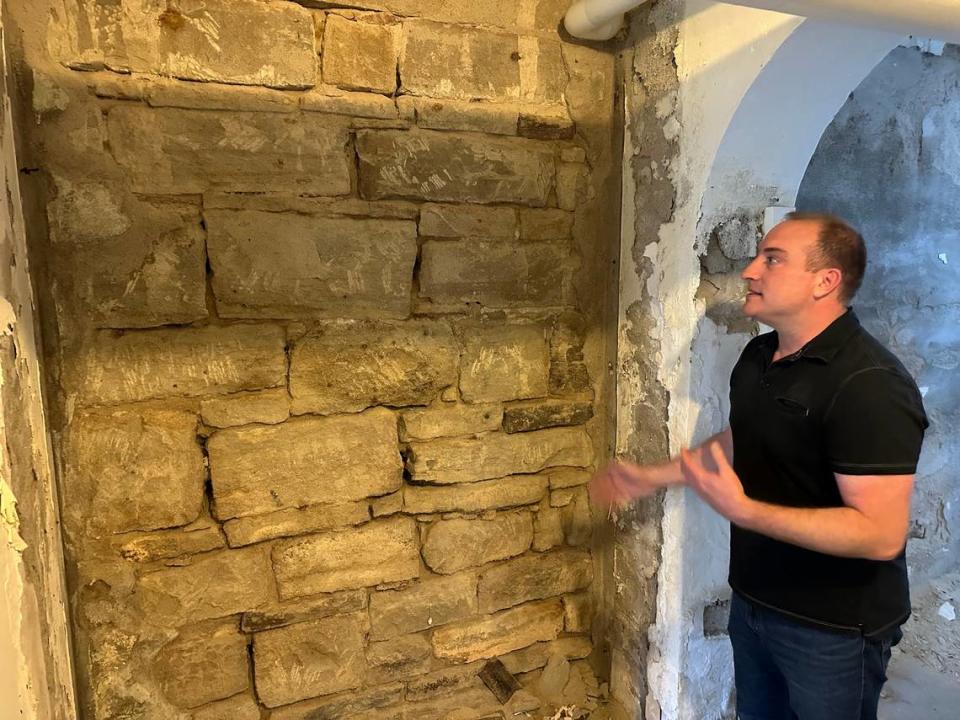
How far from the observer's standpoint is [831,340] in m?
1.39

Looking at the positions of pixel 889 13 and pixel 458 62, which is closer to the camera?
pixel 889 13

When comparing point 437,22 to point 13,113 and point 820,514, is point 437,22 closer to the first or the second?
point 13,113

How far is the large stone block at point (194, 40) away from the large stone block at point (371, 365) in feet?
2.24

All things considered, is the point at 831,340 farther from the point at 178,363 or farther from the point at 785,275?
the point at 178,363

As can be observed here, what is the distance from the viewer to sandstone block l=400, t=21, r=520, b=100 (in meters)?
1.82

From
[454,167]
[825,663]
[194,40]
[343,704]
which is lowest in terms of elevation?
[343,704]

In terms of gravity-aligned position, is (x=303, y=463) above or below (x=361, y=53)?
below

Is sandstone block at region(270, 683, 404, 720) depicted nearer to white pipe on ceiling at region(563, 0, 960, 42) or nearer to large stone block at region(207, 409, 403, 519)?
large stone block at region(207, 409, 403, 519)

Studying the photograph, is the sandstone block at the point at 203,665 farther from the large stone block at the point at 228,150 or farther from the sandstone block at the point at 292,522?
the large stone block at the point at 228,150

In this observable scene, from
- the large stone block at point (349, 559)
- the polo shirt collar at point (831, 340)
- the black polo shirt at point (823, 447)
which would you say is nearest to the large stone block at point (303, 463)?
the large stone block at point (349, 559)

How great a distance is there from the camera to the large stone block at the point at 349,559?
1.86 m

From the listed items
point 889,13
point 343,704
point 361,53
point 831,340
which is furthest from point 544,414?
point 889,13

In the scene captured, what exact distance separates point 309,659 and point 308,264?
1.13m

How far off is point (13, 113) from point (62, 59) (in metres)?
0.17
